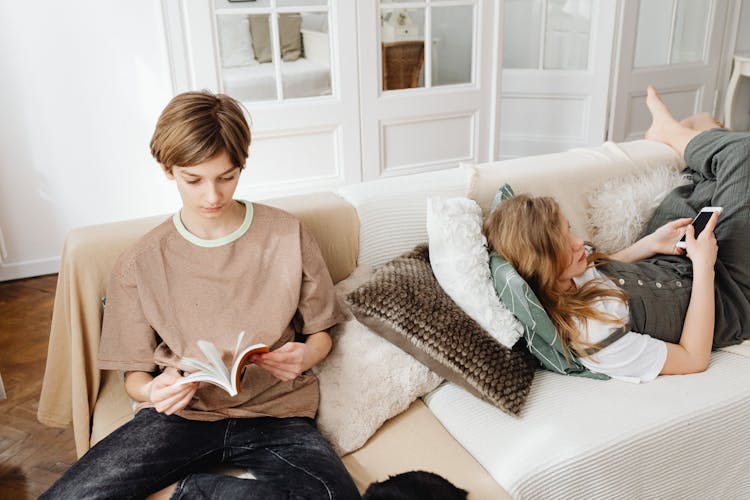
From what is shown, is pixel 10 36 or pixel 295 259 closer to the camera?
pixel 295 259

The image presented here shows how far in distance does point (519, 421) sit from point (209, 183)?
0.79 metres

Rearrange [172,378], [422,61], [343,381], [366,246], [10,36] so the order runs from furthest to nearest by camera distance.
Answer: [422,61], [10,36], [366,246], [343,381], [172,378]

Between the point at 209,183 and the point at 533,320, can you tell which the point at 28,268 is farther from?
the point at 533,320

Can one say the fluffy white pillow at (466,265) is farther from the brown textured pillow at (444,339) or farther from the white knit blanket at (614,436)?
the white knit blanket at (614,436)

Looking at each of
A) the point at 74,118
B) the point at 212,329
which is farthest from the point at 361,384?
the point at 74,118

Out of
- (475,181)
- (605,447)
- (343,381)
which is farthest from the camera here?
(475,181)

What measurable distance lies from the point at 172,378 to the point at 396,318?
18.7 inches

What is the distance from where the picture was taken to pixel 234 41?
9.64 ft

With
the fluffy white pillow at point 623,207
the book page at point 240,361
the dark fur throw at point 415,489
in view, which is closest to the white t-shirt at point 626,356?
the fluffy white pillow at point 623,207

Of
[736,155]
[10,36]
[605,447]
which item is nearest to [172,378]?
[605,447]

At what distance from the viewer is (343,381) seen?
141 centimetres

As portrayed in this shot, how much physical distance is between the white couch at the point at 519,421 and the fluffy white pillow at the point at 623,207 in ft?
1.39

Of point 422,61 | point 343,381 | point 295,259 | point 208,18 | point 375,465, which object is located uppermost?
point 208,18

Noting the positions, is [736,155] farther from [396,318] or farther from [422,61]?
[422,61]
